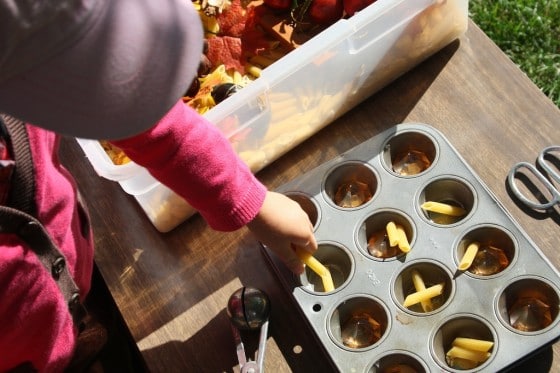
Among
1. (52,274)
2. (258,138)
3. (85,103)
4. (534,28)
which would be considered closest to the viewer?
(85,103)

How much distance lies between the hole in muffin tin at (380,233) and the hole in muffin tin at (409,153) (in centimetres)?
6

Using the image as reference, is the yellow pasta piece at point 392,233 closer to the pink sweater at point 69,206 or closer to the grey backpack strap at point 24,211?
the pink sweater at point 69,206

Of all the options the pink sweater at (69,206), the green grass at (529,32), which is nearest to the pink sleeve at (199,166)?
the pink sweater at (69,206)

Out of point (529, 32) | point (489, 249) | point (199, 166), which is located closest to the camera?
point (199, 166)

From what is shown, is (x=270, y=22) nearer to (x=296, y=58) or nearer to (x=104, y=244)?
(x=296, y=58)

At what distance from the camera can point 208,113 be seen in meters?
0.73

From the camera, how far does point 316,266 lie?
2.35 ft

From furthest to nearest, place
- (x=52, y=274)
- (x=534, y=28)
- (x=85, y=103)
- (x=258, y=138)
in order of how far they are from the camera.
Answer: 1. (x=534, y=28)
2. (x=258, y=138)
3. (x=52, y=274)
4. (x=85, y=103)

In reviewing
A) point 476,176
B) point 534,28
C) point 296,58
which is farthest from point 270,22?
point 534,28

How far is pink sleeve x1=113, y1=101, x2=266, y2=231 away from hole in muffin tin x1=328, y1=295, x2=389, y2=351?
0.48 feet

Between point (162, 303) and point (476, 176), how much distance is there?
377 millimetres

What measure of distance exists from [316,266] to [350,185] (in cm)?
13

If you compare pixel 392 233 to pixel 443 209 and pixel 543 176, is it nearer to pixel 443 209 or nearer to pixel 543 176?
pixel 443 209

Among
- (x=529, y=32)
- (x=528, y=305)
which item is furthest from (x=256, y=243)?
(x=529, y=32)
